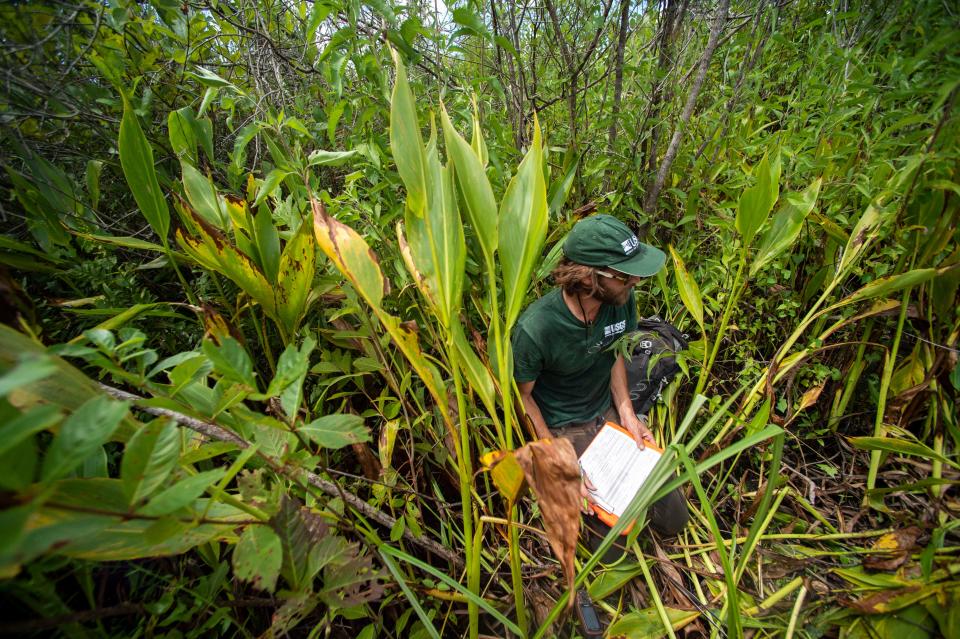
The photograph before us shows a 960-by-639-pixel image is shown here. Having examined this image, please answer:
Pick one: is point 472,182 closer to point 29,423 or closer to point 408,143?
point 408,143

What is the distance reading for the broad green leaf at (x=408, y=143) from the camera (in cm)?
48

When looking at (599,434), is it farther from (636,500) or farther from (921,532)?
(921,532)

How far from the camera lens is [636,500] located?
593 mm

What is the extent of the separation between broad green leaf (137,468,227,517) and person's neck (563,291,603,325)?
933mm

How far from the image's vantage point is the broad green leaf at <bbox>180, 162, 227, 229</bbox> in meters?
0.77

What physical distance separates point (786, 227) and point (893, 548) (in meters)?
0.78

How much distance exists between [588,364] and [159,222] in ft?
3.75

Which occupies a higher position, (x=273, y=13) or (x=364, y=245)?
(x=273, y=13)

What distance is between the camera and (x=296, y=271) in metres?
0.74

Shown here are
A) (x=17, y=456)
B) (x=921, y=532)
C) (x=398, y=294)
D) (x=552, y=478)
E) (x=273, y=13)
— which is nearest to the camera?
(x=17, y=456)

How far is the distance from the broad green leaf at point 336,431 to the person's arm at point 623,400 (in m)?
1.01

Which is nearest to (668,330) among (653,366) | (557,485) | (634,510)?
(653,366)

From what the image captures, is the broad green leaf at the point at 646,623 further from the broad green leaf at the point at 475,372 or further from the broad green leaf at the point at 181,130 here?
the broad green leaf at the point at 181,130

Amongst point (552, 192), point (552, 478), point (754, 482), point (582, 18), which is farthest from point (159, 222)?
point (754, 482)
